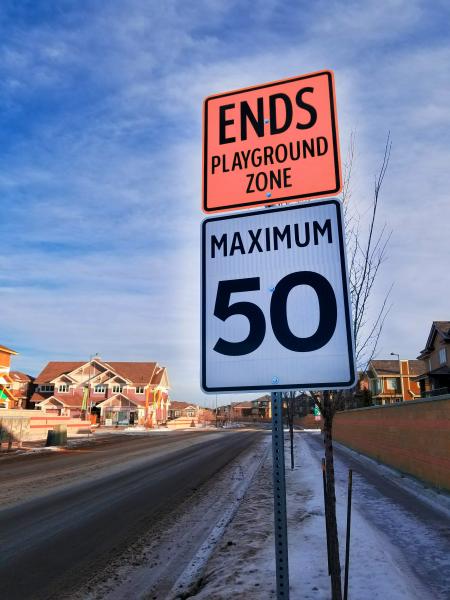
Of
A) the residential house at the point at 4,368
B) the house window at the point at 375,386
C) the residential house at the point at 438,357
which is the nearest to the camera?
the residential house at the point at 438,357

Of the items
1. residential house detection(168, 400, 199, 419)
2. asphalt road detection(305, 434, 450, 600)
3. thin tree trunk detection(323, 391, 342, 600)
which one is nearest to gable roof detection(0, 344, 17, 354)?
asphalt road detection(305, 434, 450, 600)

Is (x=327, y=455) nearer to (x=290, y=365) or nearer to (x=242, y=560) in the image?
(x=242, y=560)

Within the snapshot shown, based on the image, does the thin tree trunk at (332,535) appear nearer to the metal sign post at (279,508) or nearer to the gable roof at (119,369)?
the metal sign post at (279,508)

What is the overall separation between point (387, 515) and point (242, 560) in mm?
3872

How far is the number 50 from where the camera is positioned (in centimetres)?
198

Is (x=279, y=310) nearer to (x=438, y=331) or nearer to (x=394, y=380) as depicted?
(x=438, y=331)

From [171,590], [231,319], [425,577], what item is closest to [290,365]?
[231,319]

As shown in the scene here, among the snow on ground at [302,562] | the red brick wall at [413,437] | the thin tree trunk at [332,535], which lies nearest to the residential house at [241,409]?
the red brick wall at [413,437]

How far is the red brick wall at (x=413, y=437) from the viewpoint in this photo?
10555mm

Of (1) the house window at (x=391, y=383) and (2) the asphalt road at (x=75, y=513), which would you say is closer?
(2) the asphalt road at (x=75, y=513)

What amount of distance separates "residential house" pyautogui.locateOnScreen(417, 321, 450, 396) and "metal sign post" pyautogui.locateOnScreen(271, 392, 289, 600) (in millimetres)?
31601

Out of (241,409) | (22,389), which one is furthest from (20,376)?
(241,409)

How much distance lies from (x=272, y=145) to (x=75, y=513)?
28.9 ft

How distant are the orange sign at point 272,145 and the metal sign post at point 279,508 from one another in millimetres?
1030
